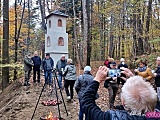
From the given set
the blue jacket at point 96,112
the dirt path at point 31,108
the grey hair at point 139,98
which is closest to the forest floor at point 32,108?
the dirt path at point 31,108

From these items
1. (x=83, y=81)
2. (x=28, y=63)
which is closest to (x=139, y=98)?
(x=83, y=81)

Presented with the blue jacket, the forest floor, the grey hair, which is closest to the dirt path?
the forest floor

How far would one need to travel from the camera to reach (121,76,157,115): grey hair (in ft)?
5.96

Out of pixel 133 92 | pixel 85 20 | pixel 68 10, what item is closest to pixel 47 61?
pixel 85 20

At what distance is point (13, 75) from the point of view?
16.7 m

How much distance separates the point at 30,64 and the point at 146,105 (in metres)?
9.65

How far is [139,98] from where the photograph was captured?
6.00 feet

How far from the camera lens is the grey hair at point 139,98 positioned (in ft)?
5.96

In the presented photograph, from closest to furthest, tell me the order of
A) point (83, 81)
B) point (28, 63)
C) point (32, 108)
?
1. point (83, 81)
2. point (32, 108)
3. point (28, 63)

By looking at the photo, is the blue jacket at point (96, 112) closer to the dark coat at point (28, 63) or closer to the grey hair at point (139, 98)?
the grey hair at point (139, 98)

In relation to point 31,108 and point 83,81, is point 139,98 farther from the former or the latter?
point 31,108

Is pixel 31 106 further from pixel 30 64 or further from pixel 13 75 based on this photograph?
pixel 13 75

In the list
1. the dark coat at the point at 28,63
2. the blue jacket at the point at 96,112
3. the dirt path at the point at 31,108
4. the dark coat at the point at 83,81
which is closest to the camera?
the blue jacket at the point at 96,112

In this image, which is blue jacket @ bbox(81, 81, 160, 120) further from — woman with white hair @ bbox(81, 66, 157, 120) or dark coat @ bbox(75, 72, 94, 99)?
dark coat @ bbox(75, 72, 94, 99)
